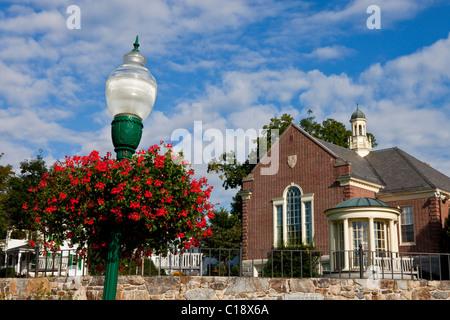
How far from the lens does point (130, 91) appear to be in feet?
25.5

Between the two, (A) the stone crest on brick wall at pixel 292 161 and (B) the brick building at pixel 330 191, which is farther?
(A) the stone crest on brick wall at pixel 292 161

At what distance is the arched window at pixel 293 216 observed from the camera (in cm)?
2966

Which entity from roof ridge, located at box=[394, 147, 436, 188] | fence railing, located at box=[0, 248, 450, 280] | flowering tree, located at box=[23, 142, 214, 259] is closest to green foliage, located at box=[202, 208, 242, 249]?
fence railing, located at box=[0, 248, 450, 280]

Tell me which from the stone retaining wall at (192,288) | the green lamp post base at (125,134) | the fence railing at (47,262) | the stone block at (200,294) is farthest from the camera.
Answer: the fence railing at (47,262)

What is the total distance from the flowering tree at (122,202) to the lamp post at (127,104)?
30 cm

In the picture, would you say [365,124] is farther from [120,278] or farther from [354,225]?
[120,278]

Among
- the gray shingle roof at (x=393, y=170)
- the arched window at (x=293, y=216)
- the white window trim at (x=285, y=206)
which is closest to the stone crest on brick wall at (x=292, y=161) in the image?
the white window trim at (x=285, y=206)

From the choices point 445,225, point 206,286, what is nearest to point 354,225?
point 445,225

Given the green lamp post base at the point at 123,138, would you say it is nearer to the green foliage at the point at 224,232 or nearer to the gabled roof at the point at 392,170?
the gabled roof at the point at 392,170

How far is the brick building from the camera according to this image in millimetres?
26812

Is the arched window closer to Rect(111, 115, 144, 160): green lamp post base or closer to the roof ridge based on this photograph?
the roof ridge

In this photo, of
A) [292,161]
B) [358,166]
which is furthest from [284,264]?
[358,166]

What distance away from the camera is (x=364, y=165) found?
3228cm
